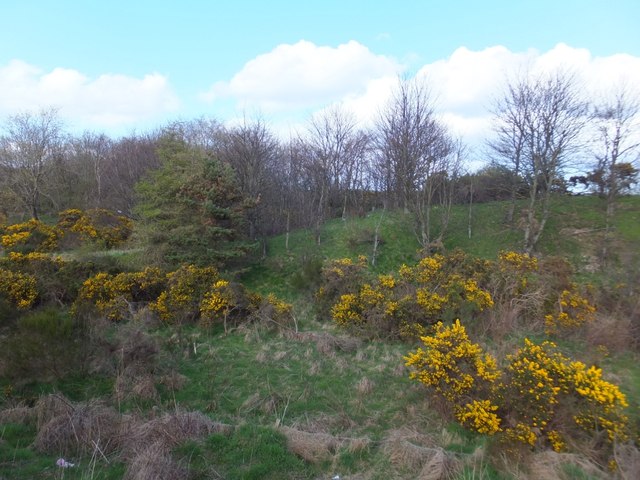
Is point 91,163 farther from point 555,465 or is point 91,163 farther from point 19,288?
point 555,465

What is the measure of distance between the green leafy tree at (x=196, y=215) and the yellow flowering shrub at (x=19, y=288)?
11.8 ft

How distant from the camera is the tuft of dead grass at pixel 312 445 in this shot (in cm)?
402

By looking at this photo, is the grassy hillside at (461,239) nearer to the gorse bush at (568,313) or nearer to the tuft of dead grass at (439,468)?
the gorse bush at (568,313)

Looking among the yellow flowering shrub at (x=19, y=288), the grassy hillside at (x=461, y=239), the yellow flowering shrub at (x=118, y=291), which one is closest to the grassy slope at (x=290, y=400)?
the yellow flowering shrub at (x=118, y=291)

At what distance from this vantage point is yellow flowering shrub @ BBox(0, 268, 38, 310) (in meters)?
8.84

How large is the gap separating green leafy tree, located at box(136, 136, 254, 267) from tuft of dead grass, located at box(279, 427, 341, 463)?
28.8 feet

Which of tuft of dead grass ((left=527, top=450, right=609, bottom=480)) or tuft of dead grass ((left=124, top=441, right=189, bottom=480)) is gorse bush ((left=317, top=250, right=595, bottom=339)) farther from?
tuft of dead grass ((left=124, top=441, right=189, bottom=480))

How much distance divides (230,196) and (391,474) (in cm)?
1058

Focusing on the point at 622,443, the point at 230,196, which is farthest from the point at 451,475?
the point at 230,196

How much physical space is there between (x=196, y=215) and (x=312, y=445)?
1008 centimetres

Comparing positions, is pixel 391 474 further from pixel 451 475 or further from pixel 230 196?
pixel 230 196

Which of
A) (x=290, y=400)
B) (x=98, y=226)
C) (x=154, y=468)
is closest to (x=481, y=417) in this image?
(x=290, y=400)

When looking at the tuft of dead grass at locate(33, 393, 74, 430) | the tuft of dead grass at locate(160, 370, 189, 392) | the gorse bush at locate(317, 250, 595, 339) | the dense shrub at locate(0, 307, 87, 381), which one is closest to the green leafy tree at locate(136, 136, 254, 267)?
the gorse bush at locate(317, 250, 595, 339)

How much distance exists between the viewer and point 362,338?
827 centimetres
